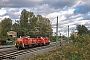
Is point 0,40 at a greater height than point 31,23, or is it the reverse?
point 31,23

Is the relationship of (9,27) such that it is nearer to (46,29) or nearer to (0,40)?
(46,29)

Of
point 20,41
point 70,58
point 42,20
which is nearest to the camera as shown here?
point 70,58

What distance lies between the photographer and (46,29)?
127 metres

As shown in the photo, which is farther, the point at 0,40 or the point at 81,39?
the point at 0,40

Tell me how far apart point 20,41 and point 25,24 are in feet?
294

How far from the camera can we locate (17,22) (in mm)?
141250

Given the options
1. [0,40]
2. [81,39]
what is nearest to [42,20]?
[0,40]

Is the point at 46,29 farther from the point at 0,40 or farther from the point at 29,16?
the point at 0,40

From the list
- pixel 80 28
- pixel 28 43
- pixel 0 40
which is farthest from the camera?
pixel 0 40

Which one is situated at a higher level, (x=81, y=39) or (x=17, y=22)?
(x=17, y=22)

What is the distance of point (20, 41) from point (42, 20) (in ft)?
322

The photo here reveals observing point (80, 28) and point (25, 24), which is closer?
point (80, 28)

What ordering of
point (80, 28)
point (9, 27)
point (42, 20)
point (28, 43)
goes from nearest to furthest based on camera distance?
1. point (28, 43)
2. point (80, 28)
3. point (42, 20)
4. point (9, 27)

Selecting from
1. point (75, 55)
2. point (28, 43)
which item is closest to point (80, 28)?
point (28, 43)
